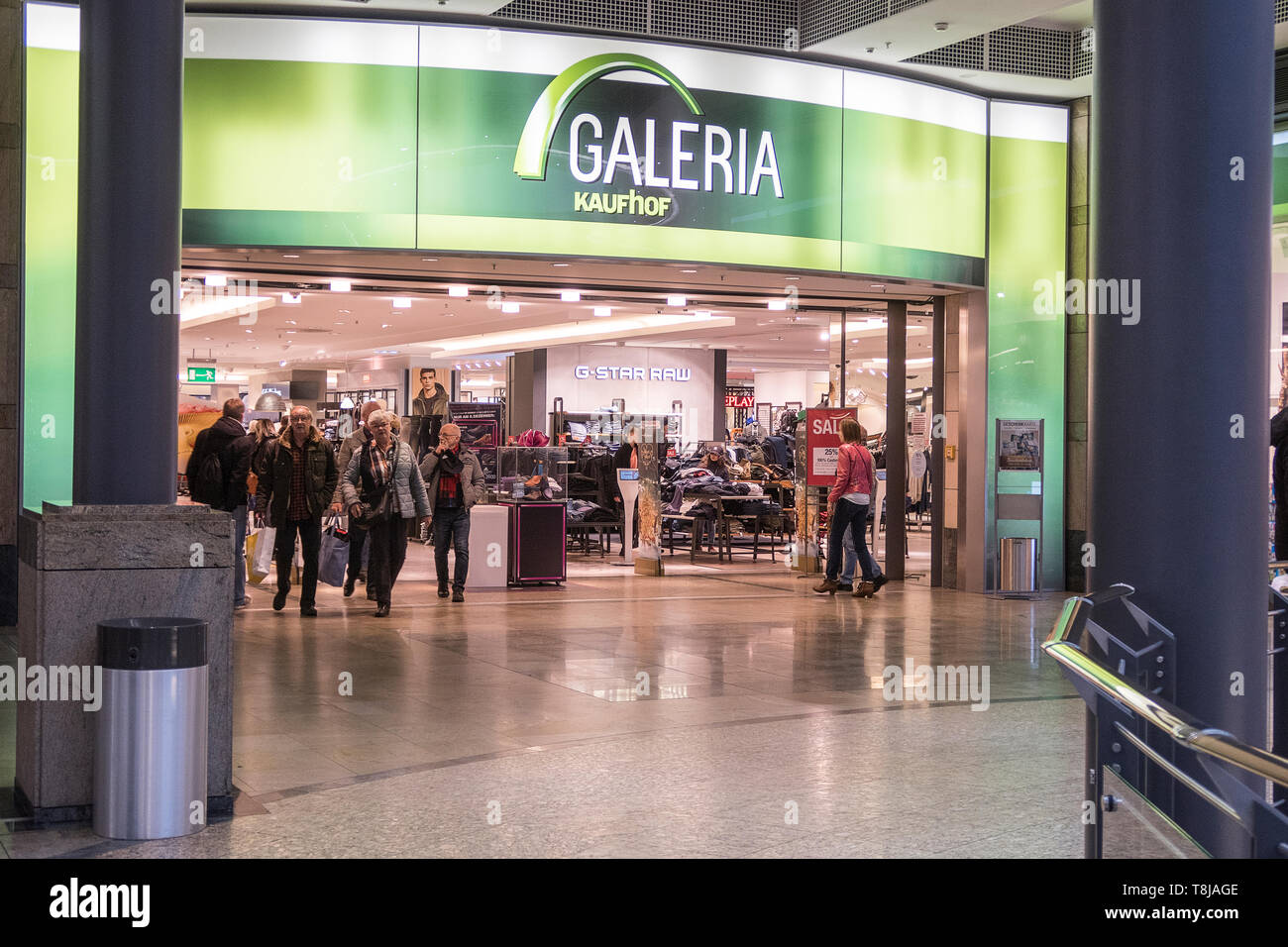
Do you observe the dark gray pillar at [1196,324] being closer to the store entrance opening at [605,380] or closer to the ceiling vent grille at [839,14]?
the ceiling vent grille at [839,14]

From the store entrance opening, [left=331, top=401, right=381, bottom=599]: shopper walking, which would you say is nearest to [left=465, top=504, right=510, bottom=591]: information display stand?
the store entrance opening

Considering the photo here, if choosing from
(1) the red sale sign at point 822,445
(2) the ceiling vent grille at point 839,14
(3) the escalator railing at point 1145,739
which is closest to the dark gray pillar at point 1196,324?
(3) the escalator railing at point 1145,739

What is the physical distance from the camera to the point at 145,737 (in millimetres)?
5012

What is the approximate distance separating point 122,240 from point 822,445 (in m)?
10.7

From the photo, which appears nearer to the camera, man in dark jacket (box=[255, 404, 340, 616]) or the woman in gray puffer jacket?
man in dark jacket (box=[255, 404, 340, 616])

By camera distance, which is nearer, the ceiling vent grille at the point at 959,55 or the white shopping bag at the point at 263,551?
the ceiling vent grille at the point at 959,55

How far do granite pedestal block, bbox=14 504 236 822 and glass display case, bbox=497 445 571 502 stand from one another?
8893 millimetres

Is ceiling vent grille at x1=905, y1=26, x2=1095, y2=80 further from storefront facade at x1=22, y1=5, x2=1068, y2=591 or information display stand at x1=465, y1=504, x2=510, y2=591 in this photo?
information display stand at x1=465, y1=504, x2=510, y2=591

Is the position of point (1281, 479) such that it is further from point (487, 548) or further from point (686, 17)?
point (487, 548)

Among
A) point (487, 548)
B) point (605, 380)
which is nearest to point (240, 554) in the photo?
point (487, 548)

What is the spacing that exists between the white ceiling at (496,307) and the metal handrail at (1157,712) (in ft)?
30.4

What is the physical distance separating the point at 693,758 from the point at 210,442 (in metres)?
6.53

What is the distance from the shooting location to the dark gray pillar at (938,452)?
14953 millimetres

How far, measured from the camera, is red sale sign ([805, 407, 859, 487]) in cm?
1551
